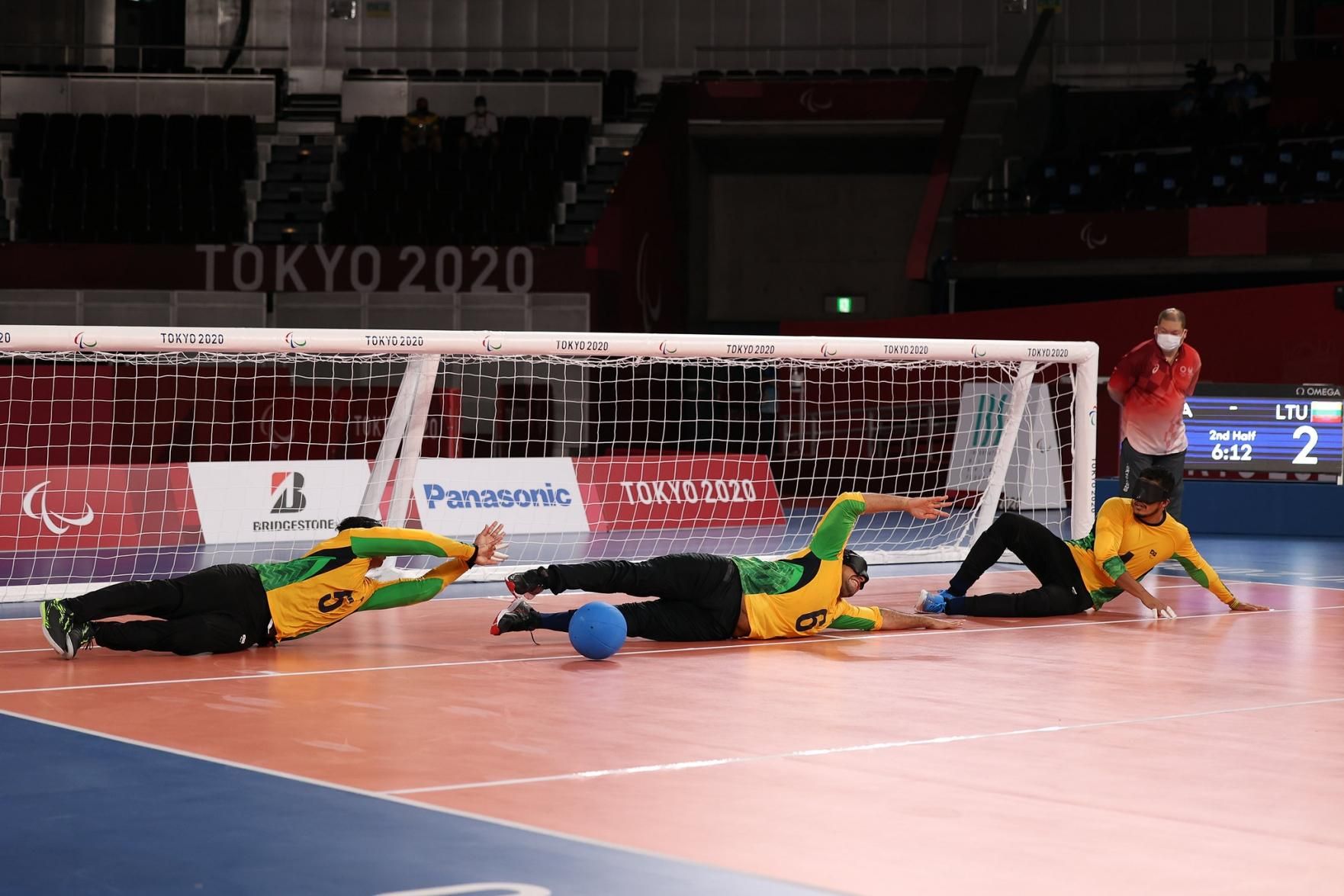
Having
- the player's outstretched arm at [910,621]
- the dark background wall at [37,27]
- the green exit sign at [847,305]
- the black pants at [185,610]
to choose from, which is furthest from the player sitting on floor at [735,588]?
the dark background wall at [37,27]

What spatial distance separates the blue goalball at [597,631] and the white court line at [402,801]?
2.85 m

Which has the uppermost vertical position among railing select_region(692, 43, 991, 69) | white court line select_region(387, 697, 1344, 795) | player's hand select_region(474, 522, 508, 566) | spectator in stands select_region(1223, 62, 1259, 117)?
railing select_region(692, 43, 991, 69)

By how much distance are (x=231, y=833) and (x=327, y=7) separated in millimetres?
29879

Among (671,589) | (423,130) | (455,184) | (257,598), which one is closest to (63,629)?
(257,598)

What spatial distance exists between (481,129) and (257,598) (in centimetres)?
2220

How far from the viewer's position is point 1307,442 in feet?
66.3

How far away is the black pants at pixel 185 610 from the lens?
868cm

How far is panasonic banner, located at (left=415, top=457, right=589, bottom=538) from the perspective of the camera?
17578 mm

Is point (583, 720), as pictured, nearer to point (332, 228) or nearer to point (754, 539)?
point (754, 539)

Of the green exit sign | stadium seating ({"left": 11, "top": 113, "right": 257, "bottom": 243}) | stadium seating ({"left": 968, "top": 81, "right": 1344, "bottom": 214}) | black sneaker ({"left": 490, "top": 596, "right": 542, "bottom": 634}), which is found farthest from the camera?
the green exit sign

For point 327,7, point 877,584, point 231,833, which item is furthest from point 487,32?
point 231,833

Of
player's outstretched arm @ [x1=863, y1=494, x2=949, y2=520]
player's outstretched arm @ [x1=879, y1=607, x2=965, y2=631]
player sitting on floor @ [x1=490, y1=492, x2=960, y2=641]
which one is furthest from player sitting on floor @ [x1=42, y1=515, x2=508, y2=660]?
player's outstretched arm @ [x1=879, y1=607, x2=965, y2=631]

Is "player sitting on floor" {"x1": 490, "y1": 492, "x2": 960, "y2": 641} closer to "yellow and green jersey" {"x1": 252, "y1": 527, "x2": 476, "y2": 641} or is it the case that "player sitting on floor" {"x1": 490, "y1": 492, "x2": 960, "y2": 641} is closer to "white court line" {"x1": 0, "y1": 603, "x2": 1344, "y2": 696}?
"white court line" {"x1": 0, "y1": 603, "x2": 1344, "y2": 696}

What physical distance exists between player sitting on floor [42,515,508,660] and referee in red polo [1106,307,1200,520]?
5833 mm
